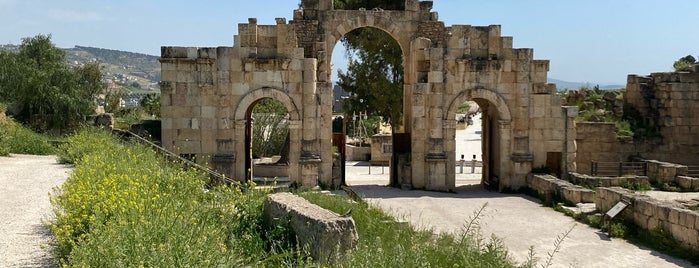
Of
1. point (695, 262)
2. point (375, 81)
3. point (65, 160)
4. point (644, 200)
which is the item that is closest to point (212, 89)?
point (65, 160)

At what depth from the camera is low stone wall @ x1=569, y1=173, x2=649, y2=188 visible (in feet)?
54.9

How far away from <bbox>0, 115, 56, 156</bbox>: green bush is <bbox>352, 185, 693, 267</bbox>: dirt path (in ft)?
34.2

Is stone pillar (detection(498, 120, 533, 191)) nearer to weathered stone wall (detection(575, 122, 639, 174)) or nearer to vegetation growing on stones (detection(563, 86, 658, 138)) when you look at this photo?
weathered stone wall (detection(575, 122, 639, 174))

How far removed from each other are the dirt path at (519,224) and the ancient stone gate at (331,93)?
3.61 ft

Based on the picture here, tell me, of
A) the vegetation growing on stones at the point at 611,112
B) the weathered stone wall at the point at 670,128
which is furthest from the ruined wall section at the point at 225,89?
the vegetation growing on stones at the point at 611,112

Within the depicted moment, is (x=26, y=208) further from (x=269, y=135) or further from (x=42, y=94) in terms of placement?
(x=269, y=135)

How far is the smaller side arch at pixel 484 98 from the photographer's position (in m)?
17.7

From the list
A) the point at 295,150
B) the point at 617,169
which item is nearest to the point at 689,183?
the point at 617,169

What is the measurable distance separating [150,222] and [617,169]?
1575 cm

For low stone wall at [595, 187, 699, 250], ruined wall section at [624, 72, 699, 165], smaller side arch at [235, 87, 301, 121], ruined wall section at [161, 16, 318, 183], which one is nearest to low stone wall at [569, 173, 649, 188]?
low stone wall at [595, 187, 699, 250]

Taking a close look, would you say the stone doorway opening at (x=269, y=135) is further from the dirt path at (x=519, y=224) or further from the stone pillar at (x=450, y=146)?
the stone pillar at (x=450, y=146)

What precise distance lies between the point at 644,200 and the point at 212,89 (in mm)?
10559

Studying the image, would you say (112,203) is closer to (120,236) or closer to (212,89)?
(120,236)

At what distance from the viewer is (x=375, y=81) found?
3525 cm
